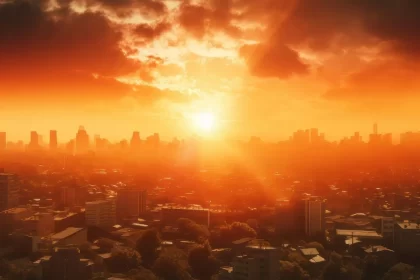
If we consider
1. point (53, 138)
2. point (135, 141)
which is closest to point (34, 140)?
point (53, 138)

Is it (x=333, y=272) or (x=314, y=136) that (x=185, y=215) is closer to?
(x=333, y=272)

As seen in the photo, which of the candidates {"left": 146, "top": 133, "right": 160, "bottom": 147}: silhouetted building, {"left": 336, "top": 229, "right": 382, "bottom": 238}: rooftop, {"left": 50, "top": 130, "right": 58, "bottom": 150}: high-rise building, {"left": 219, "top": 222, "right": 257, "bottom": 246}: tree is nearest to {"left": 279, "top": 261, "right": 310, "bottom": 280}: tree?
{"left": 219, "top": 222, "right": 257, "bottom": 246}: tree

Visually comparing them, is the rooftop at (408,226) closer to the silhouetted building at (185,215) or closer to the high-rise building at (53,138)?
the silhouetted building at (185,215)

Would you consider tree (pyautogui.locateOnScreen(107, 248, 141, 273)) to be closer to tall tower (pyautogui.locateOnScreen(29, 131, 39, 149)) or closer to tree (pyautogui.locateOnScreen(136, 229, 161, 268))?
tree (pyautogui.locateOnScreen(136, 229, 161, 268))

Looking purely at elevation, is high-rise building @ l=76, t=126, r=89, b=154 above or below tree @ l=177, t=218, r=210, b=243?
above

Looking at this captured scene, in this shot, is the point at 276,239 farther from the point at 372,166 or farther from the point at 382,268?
the point at 372,166

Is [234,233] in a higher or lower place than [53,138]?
lower
